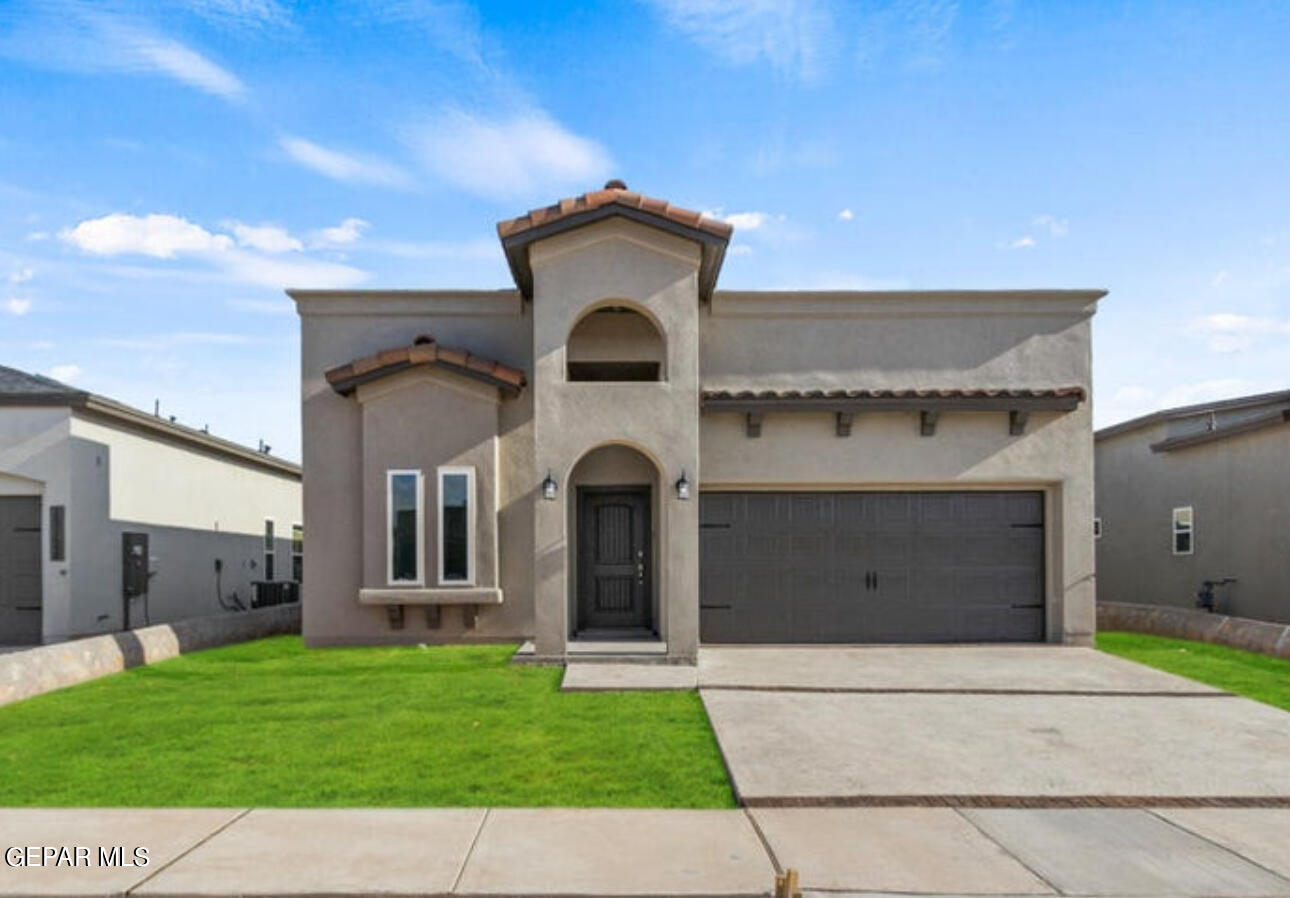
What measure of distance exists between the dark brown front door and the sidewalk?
8.38 metres

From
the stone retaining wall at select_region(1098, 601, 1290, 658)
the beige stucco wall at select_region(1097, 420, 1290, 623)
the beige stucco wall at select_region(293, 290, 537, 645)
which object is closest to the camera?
the stone retaining wall at select_region(1098, 601, 1290, 658)

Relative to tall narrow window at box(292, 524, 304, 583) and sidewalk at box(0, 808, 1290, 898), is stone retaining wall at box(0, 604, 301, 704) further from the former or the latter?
tall narrow window at box(292, 524, 304, 583)

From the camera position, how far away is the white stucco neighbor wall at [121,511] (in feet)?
49.7

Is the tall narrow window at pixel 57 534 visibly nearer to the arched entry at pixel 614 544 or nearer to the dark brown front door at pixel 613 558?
the arched entry at pixel 614 544

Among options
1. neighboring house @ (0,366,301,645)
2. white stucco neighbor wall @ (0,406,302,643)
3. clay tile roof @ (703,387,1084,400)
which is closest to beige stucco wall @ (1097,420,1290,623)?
clay tile roof @ (703,387,1084,400)

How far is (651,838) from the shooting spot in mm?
5984

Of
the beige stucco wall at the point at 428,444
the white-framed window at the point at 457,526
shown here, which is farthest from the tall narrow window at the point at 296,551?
the white-framed window at the point at 457,526

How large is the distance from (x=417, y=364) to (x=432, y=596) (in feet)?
11.4

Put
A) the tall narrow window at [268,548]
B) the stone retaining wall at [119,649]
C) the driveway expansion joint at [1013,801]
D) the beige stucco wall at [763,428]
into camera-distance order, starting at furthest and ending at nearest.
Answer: the tall narrow window at [268,548] → the beige stucco wall at [763,428] → the stone retaining wall at [119,649] → the driveway expansion joint at [1013,801]

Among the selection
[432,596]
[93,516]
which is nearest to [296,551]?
[93,516]

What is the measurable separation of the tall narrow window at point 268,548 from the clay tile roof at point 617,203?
1409 cm

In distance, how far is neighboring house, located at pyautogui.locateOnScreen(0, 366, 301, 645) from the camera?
15.1m

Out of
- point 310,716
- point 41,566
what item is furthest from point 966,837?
point 41,566

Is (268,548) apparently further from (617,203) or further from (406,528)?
(617,203)
